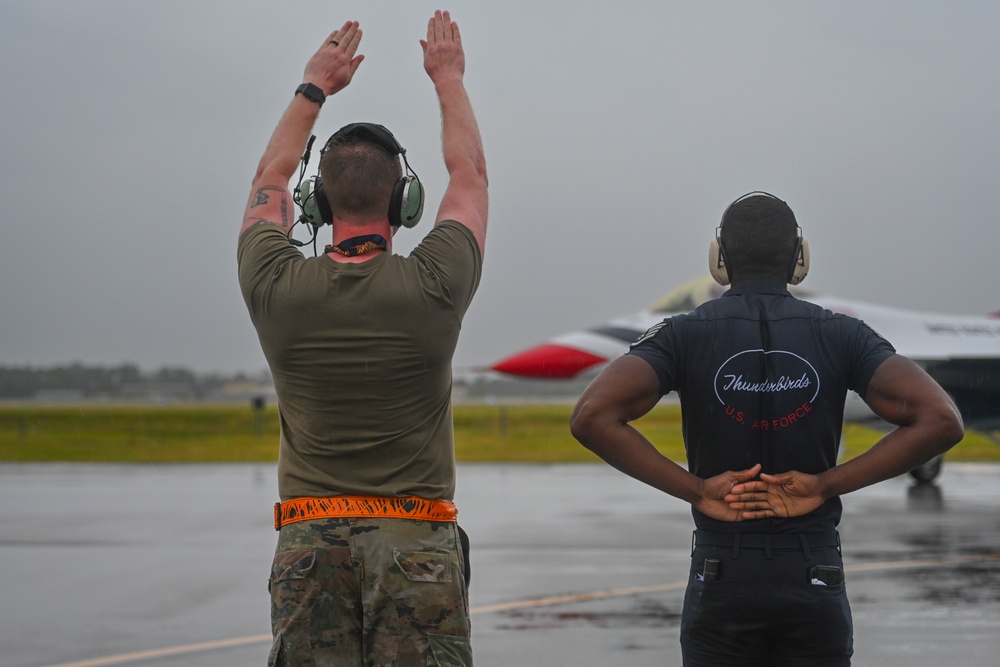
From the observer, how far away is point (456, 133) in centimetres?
295

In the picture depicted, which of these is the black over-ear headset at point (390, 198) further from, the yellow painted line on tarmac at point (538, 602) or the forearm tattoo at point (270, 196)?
the yellow painted line on tarmac at point (538, 602)

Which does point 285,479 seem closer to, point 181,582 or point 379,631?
point 379,631

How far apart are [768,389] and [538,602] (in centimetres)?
510

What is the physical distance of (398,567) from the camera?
2.55 metres

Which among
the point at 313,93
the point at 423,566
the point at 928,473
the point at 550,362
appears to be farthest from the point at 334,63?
the point at 928,473

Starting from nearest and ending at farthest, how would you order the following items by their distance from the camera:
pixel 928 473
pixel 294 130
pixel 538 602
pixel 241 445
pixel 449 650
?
pixel 449 650, pixel 294 130, pixel 538 602, pixel 928 473, pixel 241 445

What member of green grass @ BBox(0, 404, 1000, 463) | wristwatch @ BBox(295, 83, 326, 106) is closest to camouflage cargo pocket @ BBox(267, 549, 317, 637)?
wristwatch @ BBox(295, 83, 326, 106)

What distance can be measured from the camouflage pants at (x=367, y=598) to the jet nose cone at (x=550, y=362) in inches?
546

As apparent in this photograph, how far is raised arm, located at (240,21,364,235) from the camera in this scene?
9.68ft

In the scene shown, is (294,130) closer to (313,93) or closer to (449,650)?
(313,93)

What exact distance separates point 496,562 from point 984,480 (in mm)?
12493

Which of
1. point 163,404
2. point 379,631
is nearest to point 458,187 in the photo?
point 379,631

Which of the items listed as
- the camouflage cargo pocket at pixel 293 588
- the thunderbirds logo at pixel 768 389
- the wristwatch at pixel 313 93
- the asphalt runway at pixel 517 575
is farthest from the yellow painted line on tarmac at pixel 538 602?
the thunderbirds logo at pixel 768 389

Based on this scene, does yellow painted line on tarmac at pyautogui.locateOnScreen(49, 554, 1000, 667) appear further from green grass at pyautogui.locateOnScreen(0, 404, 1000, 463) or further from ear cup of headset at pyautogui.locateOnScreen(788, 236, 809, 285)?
green grass at pyautogui.locateOnScreen(0, 404, 1000, 463)
